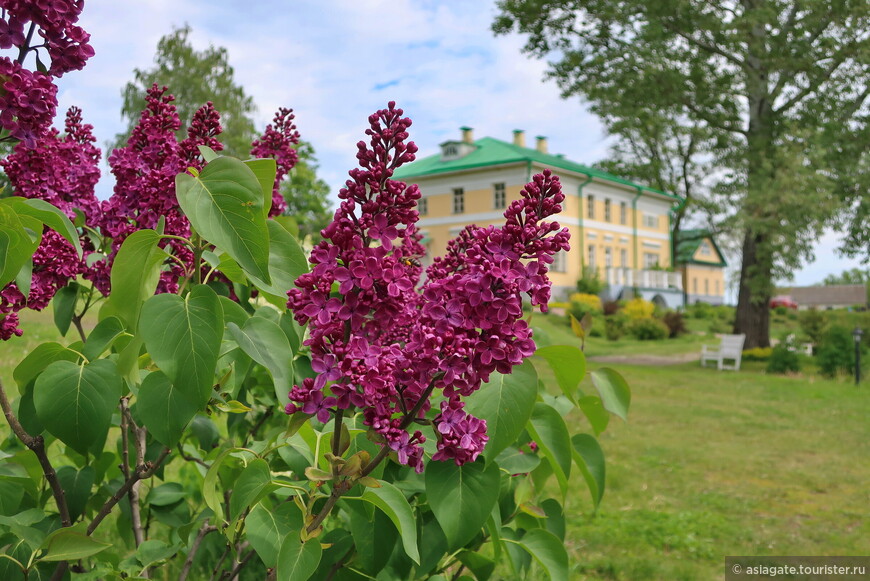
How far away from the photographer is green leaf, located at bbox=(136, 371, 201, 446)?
56.1 inches

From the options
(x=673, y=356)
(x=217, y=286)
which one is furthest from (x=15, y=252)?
(x=673, y=356)

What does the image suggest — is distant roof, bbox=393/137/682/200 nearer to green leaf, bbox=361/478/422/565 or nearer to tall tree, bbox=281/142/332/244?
tall tree, bbox=281/142/332/244

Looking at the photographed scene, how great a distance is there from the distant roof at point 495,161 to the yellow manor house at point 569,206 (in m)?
0.05

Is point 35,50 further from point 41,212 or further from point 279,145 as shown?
point 279,145

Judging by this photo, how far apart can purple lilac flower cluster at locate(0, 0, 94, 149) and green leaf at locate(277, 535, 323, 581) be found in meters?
1.00

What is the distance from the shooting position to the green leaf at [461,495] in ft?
4.57

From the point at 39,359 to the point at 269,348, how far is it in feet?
1.98

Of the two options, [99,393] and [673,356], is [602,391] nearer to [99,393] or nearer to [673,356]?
[99,393]

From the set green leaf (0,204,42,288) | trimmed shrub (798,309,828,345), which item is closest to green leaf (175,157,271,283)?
green leaf (0,204,42,288)

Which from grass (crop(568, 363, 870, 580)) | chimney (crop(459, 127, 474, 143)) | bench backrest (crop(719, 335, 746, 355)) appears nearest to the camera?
grass (crop(568, 363, 870, 580))

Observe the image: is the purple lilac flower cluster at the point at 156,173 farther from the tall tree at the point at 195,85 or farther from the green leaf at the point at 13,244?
the tall tree at the point at 195,85

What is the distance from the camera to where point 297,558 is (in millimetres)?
1320

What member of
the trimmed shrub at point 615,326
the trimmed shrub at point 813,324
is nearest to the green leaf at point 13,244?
the trimmed shrub at point 813,324

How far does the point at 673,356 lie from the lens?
20844mm
